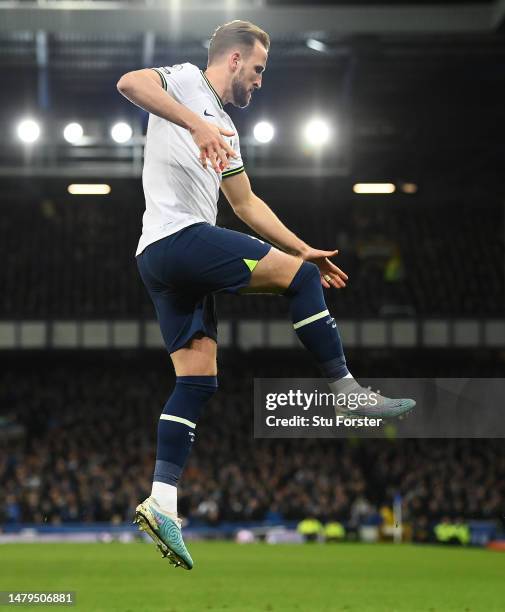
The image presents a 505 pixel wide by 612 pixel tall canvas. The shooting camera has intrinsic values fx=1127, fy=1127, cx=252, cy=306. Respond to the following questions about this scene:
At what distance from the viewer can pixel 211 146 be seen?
5.20 meters

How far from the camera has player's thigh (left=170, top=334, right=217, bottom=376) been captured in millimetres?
5929

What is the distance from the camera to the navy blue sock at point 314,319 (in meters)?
5.73

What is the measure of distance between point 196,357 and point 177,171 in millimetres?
982

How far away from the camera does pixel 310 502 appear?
28.5 m

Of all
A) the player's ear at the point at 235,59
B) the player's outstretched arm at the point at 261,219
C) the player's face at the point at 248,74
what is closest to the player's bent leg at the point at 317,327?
the player's outstretched arm at the point at 261,219

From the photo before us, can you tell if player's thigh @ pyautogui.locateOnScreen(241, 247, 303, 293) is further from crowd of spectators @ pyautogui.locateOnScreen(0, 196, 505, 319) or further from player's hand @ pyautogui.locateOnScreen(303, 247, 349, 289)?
crowd of spectators @ pyautogui.locateOnScreen(0, 196, 505, 319)

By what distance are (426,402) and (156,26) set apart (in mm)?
12334

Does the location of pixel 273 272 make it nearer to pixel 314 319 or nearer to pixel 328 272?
pixel 314 319

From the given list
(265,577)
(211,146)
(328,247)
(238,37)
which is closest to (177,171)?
(211,146)

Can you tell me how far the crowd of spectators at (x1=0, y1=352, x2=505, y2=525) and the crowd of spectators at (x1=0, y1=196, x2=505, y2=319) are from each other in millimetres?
2595

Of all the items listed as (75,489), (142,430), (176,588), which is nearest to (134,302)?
(142,430)

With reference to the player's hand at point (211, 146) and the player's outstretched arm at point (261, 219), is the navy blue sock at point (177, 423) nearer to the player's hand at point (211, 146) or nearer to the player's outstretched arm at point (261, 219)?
the player's outstretched arm at point (261, 219)

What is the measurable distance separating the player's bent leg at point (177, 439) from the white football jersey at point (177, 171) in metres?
0.64

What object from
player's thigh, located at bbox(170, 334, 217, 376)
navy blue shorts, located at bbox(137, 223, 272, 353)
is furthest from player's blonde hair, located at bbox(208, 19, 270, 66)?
player's thigh, located at bbox(170, 334, 217, 376)
